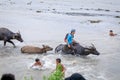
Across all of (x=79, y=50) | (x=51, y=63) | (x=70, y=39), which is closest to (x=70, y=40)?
(x=70, y=39)

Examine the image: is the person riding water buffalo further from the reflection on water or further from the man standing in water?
the reflection on water

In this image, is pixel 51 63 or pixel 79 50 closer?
pixel 51 63

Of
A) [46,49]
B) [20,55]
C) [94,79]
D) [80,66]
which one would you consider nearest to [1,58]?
[20,55]

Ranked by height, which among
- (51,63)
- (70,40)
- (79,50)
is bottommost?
(51,63)

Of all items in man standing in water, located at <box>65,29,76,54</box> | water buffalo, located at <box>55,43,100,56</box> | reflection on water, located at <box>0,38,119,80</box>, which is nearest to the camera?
reflection on water, located at <box>0,38,119,80</box>

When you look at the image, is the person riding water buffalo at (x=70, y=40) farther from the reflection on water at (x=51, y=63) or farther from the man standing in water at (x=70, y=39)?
the reflection on water at (x=51, y=63)

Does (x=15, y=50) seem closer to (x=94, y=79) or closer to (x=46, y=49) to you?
(x=46, y=49)

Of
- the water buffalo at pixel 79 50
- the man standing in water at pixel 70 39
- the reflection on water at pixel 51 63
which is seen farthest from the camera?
the water buffalo at pixel 79 50

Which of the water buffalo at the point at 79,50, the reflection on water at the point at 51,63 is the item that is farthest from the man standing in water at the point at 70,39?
the reflection on water at the point at 51,63

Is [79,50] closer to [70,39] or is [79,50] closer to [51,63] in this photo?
[70,39]

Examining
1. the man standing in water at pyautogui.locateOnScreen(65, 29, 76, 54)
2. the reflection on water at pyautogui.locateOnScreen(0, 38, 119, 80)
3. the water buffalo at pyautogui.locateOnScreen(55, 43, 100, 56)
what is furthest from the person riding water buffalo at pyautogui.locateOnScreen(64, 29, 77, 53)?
the reflection on water at pyautogui.locateOnScreen(0, 38, 119, 80)

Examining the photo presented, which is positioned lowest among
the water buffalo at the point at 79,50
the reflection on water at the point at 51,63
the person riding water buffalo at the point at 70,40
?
the reflection on water at the point at 51,63

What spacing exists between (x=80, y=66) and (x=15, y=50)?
4.64 m

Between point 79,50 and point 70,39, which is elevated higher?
point 70,39
